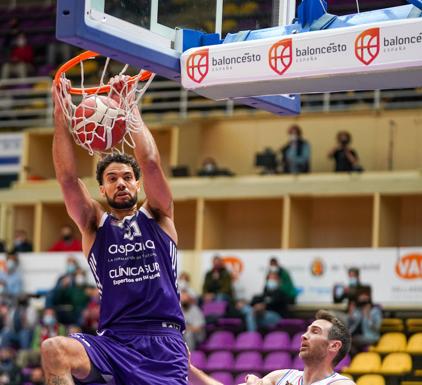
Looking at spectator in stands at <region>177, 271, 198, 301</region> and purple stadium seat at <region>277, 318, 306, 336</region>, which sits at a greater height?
spectator in stands at <region>177, 271, 198, 301</region>

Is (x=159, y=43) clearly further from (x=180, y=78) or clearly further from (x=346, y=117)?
(x=346, y=117)

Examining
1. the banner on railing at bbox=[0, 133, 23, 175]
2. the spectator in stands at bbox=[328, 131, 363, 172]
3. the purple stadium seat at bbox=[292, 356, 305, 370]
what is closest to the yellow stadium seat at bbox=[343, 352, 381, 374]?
the purple stadium seat at bbox=[292, 356, 305, 370]

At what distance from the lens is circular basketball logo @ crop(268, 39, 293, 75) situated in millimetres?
6953

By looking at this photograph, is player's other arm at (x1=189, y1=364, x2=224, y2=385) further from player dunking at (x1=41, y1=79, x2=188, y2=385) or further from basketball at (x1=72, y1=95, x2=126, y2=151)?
basketball at (x1=72, y1=95, x2=126, y2=151)

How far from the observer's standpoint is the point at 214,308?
18.0 metres

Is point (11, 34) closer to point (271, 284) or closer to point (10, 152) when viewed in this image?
point (10, 152)

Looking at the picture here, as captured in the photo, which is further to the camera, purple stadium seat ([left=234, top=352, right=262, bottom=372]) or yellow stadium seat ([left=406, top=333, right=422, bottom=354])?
purple stadium seat ([left=234, top=352, right=262, bottom=372])

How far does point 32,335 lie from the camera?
18.5 meters

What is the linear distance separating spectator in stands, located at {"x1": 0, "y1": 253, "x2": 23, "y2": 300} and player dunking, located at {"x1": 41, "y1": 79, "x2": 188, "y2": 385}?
13253mm

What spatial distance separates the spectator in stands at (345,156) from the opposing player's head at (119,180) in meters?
12.4

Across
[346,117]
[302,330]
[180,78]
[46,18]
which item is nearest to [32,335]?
[302,330]

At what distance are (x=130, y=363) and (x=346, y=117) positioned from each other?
46.0 ft

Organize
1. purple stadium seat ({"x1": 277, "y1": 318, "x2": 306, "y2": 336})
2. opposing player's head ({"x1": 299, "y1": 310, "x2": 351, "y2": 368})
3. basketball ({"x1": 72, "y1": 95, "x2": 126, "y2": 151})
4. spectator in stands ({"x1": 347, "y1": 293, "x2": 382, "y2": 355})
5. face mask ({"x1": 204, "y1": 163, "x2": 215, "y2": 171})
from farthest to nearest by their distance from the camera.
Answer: face mask ({"x1": 204, "y1": 163, "x2": 215, "y2": 171}) < purple stadium seat ({"x1": 277, "y1": 318, "x2": 306, "y2": 336}) < spectator in stands ({"x1": 347, "y1": 293, "x2": 382, "y2": 355}) < opposing player's head ({"x1": 299, "y1": 310, "x2": 351, "y2": 368}) < basketball ({"x1": 72, "y1": 95, "x2": 126, "y2": 151})

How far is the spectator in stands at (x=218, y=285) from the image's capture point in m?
18.0
